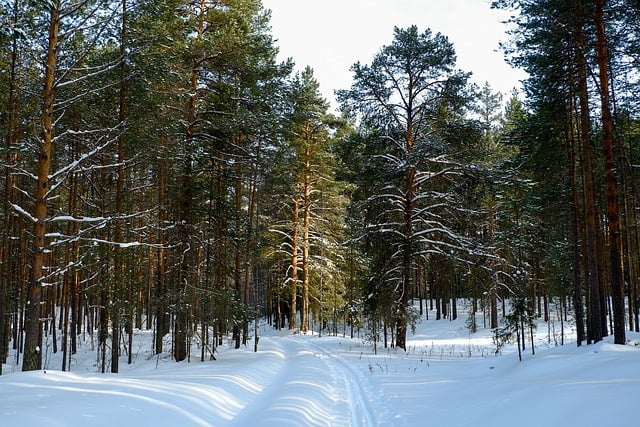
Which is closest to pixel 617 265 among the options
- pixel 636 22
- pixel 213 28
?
pixel 636 22

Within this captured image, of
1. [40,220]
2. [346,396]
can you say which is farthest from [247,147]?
[346,396]

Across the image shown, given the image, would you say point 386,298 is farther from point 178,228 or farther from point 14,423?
point 14,423

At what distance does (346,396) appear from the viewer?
9.29 metres

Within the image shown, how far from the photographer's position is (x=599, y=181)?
19391 mm

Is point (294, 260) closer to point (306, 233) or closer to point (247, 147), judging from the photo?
point (306, 233)

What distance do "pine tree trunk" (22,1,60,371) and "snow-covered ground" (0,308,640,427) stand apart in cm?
81

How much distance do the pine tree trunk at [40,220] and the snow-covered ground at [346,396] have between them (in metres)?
0.81

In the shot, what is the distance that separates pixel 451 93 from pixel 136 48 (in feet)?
42.4

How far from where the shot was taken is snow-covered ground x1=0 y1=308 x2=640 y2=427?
221 inches

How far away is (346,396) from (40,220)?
751 centimetres

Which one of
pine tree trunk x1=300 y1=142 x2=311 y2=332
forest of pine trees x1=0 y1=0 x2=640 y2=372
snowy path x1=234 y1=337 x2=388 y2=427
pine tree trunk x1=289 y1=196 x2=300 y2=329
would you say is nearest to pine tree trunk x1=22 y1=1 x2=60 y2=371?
forest of pine trees x1=0 y1=0 x2=640 y2=372

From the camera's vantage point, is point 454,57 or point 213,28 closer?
point 213,28

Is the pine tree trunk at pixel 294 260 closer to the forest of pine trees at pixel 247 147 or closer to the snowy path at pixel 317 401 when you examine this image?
the forest of pine trees at pixel 247 147

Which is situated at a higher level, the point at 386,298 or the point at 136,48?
the point at 136,48
